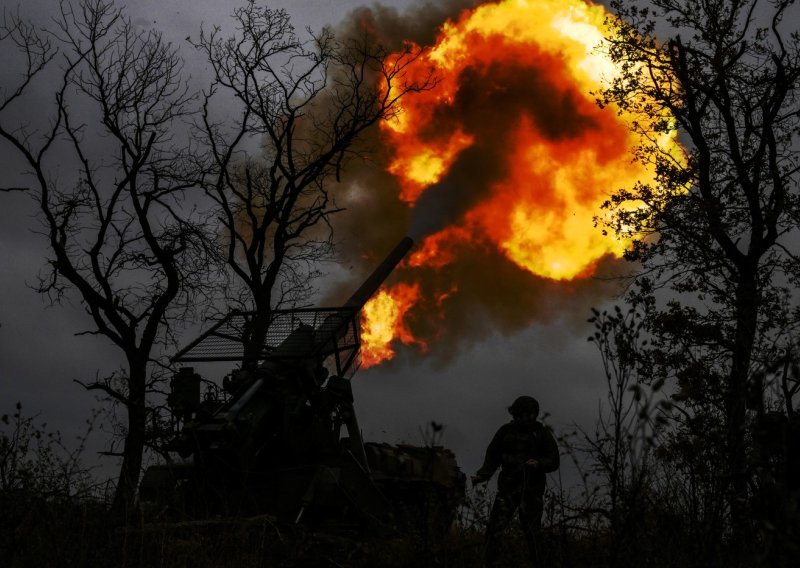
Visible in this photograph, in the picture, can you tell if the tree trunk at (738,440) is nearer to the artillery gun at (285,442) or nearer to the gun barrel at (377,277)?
the artillery gun at (285,442)

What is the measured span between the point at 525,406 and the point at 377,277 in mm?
6489

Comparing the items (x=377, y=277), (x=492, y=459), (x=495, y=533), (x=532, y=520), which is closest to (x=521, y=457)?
(x=492, y=459)

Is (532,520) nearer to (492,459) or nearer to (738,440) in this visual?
(492,459)

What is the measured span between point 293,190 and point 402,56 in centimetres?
468

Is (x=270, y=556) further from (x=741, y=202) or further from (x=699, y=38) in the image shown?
(x=699, y=38)

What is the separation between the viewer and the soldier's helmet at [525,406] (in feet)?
37.6

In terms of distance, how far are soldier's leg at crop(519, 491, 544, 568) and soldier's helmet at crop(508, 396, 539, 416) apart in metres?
0.98

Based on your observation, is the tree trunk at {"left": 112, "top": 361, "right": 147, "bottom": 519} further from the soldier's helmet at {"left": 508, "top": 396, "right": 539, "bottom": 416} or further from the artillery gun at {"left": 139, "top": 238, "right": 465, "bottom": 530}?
the soldier's helmet at {"left": 508, "top": 396, "right": 539, "bottom": 416}

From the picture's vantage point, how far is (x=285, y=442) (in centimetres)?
1330

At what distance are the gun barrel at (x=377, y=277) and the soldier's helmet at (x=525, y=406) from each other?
15.9 feet

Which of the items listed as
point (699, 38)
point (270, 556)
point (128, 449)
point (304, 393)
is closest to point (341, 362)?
point (304, 393)

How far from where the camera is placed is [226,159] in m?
24.8

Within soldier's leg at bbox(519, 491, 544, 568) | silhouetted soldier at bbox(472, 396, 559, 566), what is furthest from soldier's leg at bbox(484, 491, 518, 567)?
silhouetted soldier at bbox(472, 396, 559, 566)

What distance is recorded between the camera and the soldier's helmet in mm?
11453
